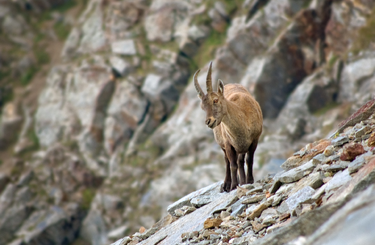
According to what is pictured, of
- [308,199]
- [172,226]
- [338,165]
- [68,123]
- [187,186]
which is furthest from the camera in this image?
[68,123]

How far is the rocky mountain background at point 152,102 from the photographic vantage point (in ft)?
113

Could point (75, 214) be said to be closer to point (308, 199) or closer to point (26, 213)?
point (26, 213)

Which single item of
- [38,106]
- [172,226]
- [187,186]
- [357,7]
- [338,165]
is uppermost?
[38,106]

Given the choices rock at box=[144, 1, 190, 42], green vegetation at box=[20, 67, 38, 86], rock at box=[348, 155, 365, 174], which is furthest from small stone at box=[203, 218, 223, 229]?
green vegetation at box=[20, 67, 38, 86]

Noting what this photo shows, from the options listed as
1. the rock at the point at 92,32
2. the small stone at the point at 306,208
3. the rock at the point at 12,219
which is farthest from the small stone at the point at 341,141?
the rock at the point at 92,32

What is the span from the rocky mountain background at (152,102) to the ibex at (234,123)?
19.0 m

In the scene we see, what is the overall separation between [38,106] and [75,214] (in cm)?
1488

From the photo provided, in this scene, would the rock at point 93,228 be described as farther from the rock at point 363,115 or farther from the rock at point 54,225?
the rock at point 363,115

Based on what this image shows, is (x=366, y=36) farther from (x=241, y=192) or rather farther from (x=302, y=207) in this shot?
(x=302, y=207)

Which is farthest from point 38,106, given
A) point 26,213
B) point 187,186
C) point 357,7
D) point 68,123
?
point 357,7

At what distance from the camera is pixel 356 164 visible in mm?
7039

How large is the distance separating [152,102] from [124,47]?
22.7 ft

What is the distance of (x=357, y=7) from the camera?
34875mm

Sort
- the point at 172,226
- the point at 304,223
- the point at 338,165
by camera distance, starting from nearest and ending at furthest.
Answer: the point at 304,223, the point at 338,165, the point at 172,226
